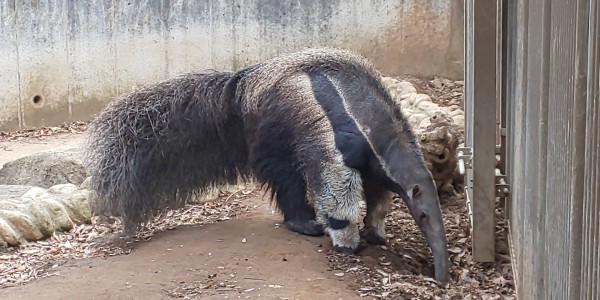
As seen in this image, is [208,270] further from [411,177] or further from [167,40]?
[167,40]

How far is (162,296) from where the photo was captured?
5.56 meters

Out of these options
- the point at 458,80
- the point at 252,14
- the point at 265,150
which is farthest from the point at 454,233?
the point at 252,14

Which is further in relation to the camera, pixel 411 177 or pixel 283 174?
pixel 283 174

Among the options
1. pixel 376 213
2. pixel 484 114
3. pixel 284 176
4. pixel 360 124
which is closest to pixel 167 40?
pixel 284 176

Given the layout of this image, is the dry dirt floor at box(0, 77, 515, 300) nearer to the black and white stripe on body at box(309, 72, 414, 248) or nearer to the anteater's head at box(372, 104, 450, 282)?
the anteater's head at box(372, 104, 450, 282)

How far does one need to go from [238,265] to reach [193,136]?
1385 millimetres

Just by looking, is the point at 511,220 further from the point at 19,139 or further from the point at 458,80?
the point at 19,139

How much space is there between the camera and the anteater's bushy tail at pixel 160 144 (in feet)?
23.1

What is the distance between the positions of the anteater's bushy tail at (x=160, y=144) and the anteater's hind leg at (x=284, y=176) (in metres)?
0.33

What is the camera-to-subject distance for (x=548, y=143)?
10.8 ft

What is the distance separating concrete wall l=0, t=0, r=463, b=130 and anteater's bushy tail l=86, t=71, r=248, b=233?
623 cm

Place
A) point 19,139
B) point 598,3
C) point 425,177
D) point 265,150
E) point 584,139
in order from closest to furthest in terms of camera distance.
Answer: point 598,3
point 584,139
point 425,177
point 265,150
point 19,139

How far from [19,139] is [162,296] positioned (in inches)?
310

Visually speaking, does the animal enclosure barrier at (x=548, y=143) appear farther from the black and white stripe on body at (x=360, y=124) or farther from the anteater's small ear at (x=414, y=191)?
the black and white stripe on body at (x=360, y=124)
